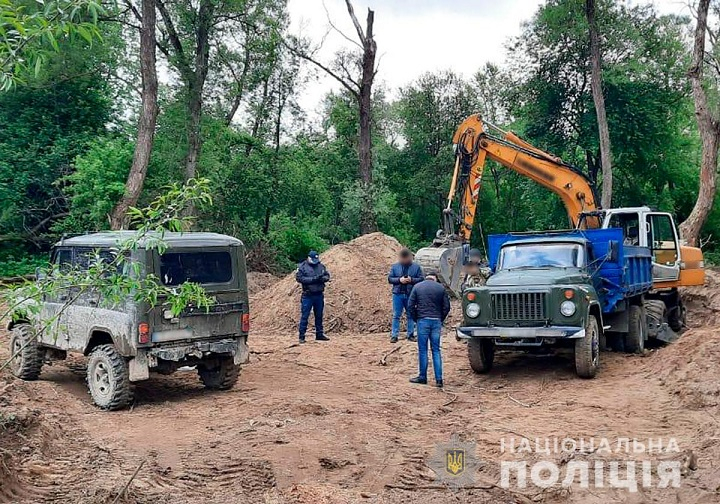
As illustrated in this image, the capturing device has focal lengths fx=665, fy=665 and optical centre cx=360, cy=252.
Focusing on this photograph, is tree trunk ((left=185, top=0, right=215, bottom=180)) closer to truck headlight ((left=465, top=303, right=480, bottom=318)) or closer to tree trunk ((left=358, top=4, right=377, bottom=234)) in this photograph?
tree trunk ((left=358, top=4, right=377, bottom=234))

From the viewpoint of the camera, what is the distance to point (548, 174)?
16.1 m

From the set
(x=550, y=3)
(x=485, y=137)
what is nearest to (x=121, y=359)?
(x=485, y=137)

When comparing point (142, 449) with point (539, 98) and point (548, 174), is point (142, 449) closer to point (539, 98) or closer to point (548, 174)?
point (548, 174)

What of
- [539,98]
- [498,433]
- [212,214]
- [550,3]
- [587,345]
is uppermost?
[550,3]

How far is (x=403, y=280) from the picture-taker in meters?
13.7

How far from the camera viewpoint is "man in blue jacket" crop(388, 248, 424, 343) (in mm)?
13859

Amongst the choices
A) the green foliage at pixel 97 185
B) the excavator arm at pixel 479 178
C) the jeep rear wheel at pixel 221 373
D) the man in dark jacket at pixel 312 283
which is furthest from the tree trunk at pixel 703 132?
the green foliage at pixel 97 185

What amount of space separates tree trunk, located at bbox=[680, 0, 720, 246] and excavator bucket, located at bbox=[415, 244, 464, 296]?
10.0 metres

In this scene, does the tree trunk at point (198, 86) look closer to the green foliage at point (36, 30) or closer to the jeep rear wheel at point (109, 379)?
the jeep rear wheel at point (109, 379)

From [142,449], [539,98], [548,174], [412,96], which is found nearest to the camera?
[142,449]

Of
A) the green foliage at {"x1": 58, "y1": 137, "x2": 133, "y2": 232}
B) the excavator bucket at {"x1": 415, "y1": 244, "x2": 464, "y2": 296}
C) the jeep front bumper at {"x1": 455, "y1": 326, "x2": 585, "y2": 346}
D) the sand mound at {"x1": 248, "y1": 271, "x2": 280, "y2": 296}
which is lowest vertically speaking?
the jeep front bumper at {"x1": 455, "y1": 326, "x2": 585, "y2": 346}

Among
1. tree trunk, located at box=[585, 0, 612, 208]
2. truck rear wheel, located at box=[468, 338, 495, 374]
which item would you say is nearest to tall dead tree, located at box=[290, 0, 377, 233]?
tree trunk, located at box=[585, 0, 612, 208]

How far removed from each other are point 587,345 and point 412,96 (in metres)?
24.7

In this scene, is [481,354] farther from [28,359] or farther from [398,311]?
[28,359]
